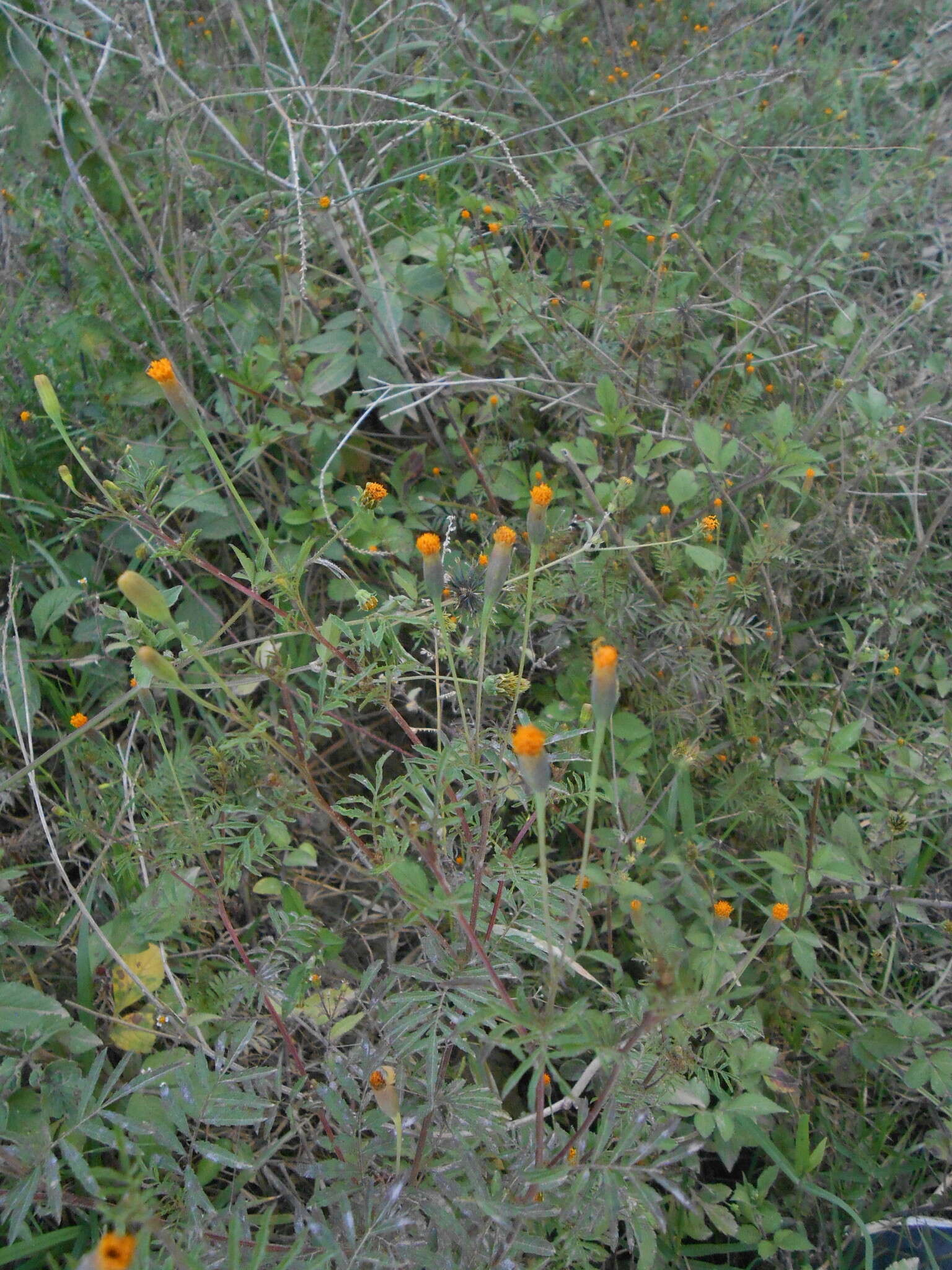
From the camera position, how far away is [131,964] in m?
1.46

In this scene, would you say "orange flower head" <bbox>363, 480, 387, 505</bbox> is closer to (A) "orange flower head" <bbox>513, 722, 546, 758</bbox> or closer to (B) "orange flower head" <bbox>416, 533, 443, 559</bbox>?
(B) "orange flower head" <bbox>416, 533, 443, 559</bbox>

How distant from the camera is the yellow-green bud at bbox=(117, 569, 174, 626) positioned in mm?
875

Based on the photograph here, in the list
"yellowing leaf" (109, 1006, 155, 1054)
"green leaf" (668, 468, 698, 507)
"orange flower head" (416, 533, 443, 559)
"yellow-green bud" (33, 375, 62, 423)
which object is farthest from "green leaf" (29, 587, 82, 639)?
"green leaf" (668, 468, 698, 507)

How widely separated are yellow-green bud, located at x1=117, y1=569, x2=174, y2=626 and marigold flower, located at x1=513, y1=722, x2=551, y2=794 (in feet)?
1.26

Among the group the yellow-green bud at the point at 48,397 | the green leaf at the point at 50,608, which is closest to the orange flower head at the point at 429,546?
the yellow-green bud at the point at 48,397

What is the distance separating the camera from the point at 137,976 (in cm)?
142

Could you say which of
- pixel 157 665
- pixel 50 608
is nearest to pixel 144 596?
pixel 157 665

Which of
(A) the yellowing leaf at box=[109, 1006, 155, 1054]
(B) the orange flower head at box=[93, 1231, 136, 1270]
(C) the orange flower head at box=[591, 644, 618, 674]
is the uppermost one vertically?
(C) the orange flower head at box=[591, 644, 618, 674]

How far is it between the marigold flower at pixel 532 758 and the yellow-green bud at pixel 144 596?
38 centimetres

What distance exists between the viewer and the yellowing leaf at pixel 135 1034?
1.39m

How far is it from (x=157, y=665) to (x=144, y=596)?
7cm

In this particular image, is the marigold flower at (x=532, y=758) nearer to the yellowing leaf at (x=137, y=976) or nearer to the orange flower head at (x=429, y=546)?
the orange flower head at (x=429, y=546)

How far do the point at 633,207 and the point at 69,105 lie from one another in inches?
56.0

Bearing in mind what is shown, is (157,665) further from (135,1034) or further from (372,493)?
(135,1034)
